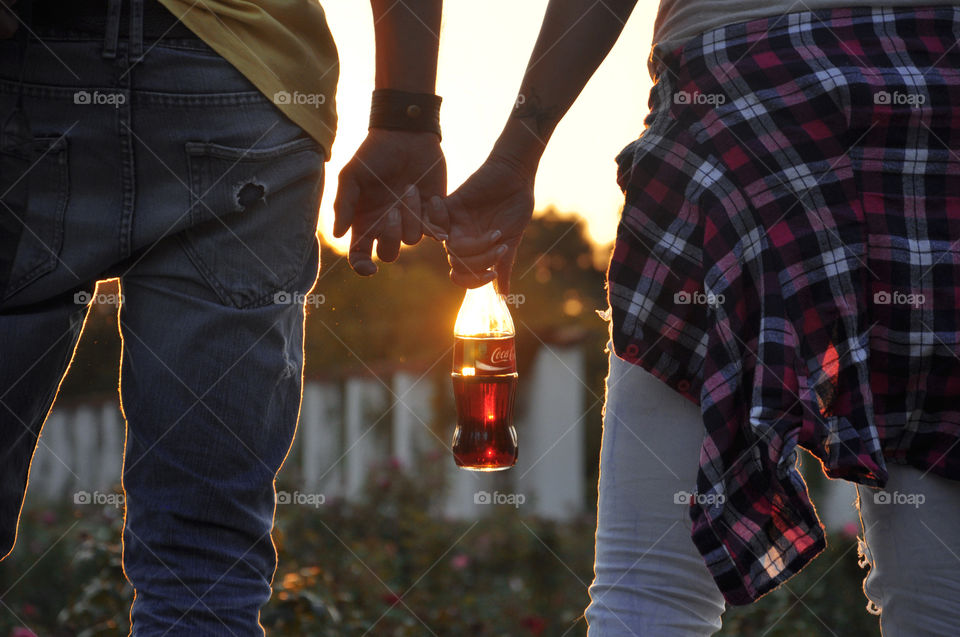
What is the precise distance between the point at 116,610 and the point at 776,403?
81.6 inches

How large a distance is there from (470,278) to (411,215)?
155 mm

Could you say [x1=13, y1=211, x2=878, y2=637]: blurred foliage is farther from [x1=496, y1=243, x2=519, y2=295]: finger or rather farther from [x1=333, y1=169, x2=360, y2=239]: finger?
[x1=496, y1=243, x2=519, y2=295]: finger

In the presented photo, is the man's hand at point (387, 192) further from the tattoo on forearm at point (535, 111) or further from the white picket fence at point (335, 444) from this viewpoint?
the white picket fence at point (335, 444)

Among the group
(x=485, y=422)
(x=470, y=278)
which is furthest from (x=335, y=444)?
(x=470, y=278)

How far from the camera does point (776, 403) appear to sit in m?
1.09

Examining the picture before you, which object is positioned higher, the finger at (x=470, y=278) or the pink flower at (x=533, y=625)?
the finger at (x=470, y=278)

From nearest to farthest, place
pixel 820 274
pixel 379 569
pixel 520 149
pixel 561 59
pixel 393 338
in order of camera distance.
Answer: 1. pixel 820 274
2. pixel 561 59
3. pixel 520 149
4. pixel 379 569
5. pixel 393 338

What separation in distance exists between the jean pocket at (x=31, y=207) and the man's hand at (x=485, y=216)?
0.68 m

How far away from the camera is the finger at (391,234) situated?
1.69m

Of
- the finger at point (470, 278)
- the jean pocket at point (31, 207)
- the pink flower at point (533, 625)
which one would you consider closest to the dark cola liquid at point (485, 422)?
the finger at point (470, 278)

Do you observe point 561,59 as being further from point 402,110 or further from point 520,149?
point 402,110

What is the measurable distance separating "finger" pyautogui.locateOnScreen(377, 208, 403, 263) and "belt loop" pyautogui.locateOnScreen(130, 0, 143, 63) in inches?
23.6

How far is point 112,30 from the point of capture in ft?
3.80

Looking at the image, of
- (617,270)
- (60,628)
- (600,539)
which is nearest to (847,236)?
(617,270)
